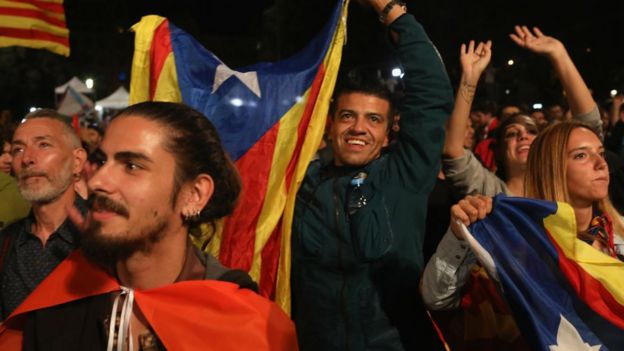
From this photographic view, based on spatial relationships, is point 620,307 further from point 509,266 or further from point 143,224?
point 143,224

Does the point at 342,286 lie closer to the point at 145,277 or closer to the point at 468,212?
the point at 468,212

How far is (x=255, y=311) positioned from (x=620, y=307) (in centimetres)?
147

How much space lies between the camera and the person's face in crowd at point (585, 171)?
→ 3794 mm

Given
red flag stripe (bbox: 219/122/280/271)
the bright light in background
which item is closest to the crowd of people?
red flag stripe (bbox: 219/122/280/271)

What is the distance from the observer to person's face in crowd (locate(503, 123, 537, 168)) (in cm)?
512

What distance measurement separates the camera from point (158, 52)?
4.22 m

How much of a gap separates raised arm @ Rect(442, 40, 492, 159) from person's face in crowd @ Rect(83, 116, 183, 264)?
86.9 inches

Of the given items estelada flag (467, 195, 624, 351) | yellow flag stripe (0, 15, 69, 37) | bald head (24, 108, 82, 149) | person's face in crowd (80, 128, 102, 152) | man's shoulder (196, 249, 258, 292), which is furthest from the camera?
person's face in crowd (80, 128, 102, 152)

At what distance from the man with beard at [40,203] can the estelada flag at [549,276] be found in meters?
2.12

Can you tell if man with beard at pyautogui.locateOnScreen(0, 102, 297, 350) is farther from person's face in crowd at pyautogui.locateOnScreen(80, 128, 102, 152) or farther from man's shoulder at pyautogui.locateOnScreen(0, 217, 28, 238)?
person's face in crowd at pyautogui.locateOnScreen(80, 128, 102, 152)

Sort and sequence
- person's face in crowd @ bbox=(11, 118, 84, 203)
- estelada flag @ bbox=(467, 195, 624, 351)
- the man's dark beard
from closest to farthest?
the man's dark beard → estelada flag @ bbox=(467, 195, 624, 351) → person's face in crowd @ bbox=(11, 118, 84, 203)

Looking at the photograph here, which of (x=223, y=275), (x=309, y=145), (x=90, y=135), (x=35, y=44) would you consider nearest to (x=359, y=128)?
(x=309, y=145)

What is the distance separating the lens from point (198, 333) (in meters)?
2.63

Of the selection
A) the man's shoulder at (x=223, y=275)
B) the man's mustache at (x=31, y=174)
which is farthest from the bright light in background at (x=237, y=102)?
the man's shoulder at (x=223, y=275)
